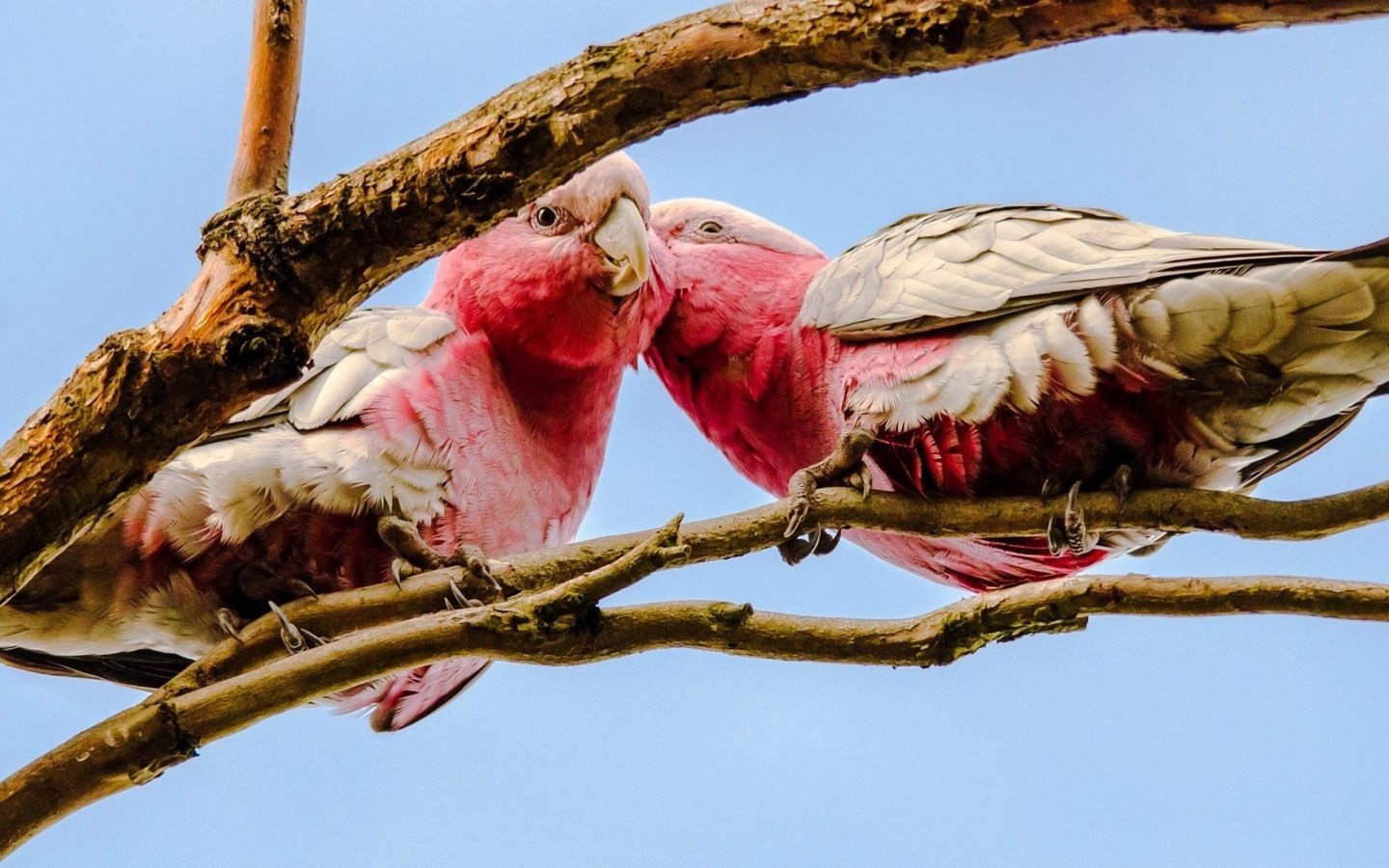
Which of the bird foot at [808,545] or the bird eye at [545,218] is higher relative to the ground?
the bird eye at [545,218]

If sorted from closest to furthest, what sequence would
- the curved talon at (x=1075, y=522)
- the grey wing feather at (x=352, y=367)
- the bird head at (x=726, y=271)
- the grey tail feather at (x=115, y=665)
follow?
the curved talon at (x=1075, y=522) < the grey wing feather at (x=352, y=367) < the grey tail feather at (x=115, y=665) < the bird head at (x=726, y=271)

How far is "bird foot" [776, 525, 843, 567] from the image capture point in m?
2.40

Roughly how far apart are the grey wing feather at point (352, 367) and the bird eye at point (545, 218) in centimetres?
29

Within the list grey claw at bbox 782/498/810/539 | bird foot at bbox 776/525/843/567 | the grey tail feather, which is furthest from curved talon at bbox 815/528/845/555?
the grey tail feather

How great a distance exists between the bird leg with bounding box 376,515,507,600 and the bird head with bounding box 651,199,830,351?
853 mm

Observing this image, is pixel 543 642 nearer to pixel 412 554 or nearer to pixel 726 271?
pixel 412 554

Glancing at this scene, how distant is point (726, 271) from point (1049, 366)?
94cm

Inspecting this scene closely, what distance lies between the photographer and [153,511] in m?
2.53

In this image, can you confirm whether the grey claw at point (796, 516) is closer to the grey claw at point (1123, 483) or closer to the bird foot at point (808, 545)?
the bird foot at point (808, 545)

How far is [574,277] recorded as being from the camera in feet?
9.50


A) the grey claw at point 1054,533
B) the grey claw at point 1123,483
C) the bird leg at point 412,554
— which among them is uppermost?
the bird leg at point 412,554

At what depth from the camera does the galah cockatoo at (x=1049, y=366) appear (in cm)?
232

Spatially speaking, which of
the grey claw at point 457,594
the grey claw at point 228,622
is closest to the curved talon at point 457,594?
the grey claw at point 457,594

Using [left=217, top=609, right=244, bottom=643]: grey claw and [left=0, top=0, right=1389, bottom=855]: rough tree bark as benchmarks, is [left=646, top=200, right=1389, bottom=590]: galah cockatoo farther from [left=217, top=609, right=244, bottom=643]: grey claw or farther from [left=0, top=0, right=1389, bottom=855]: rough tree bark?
[left=217, top=609, right=244, bottom=643]: grey claw
